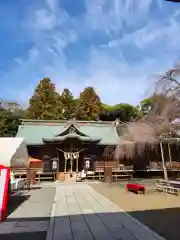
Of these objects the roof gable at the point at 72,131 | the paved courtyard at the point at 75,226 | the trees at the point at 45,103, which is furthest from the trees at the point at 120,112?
the paved courtyard at the point at 75,226

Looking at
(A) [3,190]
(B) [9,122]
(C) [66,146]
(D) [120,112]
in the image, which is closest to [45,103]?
(B) [9,122]

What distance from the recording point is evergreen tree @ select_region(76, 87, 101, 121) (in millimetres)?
42950

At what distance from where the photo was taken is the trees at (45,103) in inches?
1631

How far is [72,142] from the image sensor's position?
86.2 feet

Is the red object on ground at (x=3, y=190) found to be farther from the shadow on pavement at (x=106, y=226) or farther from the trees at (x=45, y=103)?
the trees at (x=45, y=103)

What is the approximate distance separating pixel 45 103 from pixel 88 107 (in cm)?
730

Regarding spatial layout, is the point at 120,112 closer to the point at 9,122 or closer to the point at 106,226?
the point at 9,122

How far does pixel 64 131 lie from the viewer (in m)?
26.5

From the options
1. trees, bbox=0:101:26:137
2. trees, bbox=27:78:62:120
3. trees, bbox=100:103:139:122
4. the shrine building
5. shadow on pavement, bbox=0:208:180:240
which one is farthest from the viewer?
trees, bbox=100:103:139:122

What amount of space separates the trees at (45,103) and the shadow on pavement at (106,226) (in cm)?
3389

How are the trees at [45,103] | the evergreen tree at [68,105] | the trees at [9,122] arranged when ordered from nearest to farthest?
the trees at [9,122] < the trees at [45,103] < the evergreen tree at [68,105]

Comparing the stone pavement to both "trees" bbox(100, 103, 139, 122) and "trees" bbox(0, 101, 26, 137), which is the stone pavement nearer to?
"trees" bbox(0, 101, 26, 137)


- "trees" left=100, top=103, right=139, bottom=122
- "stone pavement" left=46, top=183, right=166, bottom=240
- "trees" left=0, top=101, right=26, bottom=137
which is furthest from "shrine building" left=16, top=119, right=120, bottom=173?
"trees" left=100, top=103, right=139, bottom=122

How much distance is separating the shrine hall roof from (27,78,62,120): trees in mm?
10459
